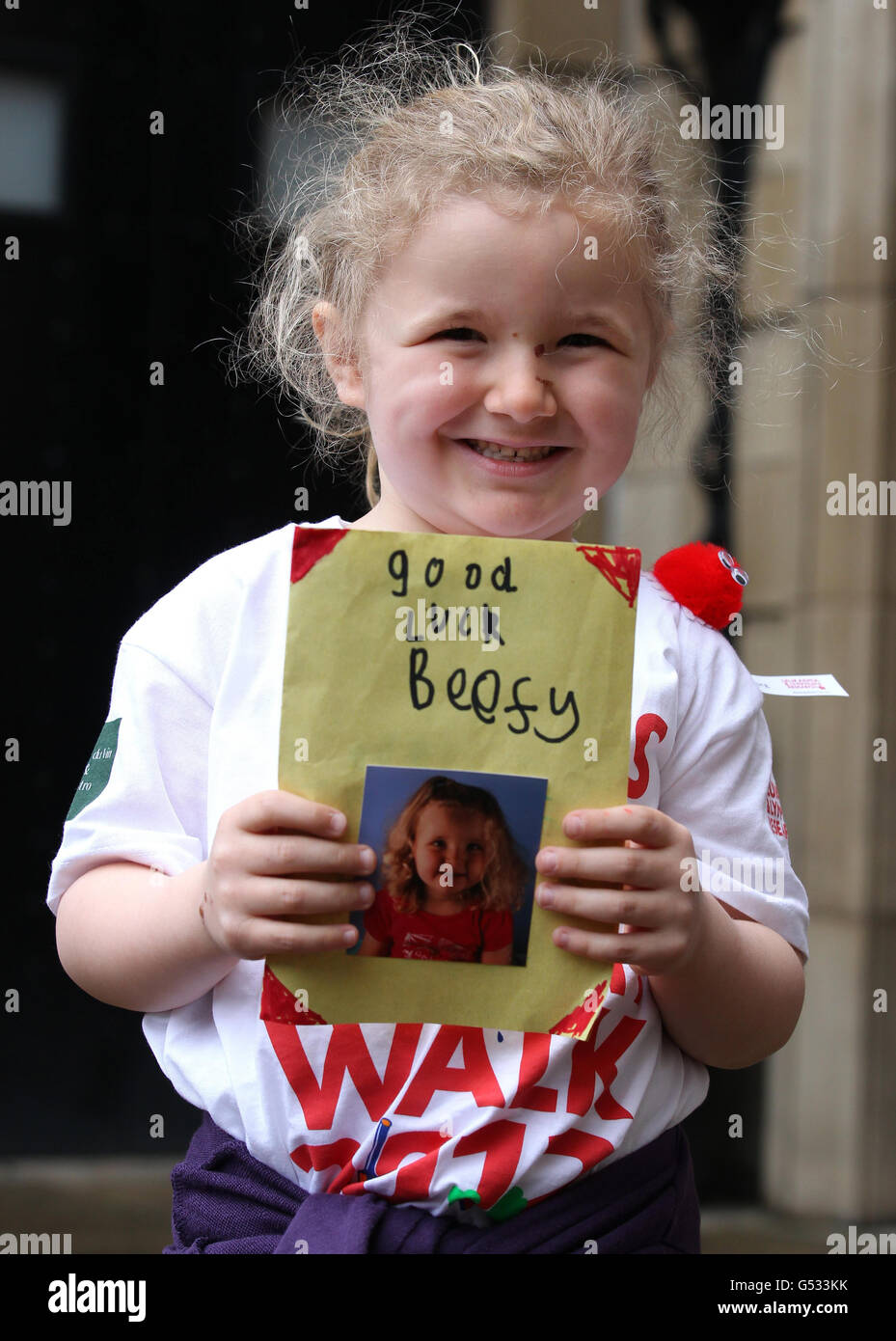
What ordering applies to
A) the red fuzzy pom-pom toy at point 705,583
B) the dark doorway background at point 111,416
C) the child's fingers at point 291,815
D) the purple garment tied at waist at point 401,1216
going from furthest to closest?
1. the dark doorway background at point 111,416
2. the red fuzzy pom-pom toy at point 705,583
3. the purple garment tied at waist at point 401,1216
4. the child's fingers at point 291,815

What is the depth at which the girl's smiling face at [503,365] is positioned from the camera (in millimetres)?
1087

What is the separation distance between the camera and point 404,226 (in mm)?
1167

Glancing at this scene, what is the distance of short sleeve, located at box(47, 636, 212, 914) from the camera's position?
1.11m

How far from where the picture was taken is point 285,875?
3.09ft

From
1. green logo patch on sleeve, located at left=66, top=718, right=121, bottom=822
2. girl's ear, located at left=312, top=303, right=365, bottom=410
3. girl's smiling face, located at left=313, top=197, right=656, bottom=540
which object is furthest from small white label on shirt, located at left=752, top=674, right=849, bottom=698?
green logo patch on sleeve, located at left=66, top=718, right=121, bottom=822

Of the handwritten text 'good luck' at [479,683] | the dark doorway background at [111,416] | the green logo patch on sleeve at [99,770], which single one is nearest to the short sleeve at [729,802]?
the handwritten text 'good luck' at [479,683]

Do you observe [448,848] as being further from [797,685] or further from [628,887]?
[797,685]

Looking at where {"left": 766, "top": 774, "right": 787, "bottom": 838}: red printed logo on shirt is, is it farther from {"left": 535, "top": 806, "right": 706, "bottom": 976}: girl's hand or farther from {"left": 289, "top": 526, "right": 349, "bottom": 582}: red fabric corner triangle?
{"left": 289, "top": 526, "right": 349, "bottom": 582}: red fabric corner triangle

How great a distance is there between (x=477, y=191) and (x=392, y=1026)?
721 millimetres

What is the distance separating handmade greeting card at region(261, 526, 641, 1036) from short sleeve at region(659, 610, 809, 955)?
226mm

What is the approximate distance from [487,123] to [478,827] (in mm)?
677

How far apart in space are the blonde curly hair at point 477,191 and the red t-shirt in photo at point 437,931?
574 millimetres

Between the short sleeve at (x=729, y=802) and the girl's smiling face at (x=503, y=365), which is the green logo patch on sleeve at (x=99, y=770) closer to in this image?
the girl's smiling face at (x=503, y=365)

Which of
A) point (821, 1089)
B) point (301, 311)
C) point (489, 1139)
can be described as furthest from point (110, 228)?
point (821, 1089)
